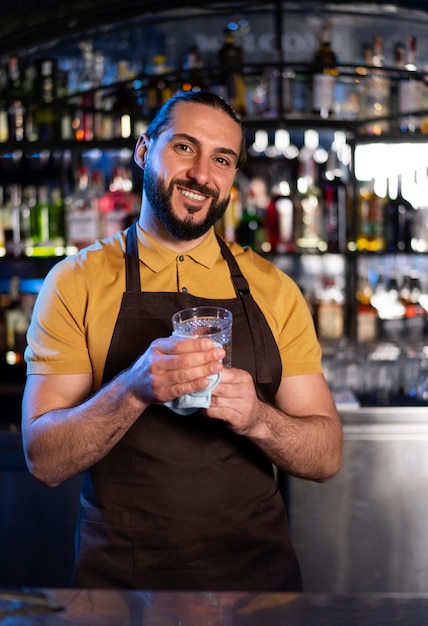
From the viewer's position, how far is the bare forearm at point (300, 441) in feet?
5.00

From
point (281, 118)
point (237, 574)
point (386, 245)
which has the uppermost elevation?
point (281, 118)

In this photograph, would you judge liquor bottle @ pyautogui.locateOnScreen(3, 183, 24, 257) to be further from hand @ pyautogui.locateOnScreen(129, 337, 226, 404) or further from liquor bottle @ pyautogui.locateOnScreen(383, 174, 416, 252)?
hand @ pyautogui.locateOnScreen(129, 337, 226, 404)

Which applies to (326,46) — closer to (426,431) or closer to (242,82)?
(242,82)

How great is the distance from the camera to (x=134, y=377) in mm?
1393

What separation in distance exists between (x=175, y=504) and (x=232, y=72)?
2263 millimetres

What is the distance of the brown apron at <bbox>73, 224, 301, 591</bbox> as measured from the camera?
5.34ft

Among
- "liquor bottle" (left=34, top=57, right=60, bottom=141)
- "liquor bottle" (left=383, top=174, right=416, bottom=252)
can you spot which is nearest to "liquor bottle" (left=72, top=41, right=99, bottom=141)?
"liquor bottle" (left=34, top=57, right=60, bottom=141)

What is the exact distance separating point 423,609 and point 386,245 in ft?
7.52

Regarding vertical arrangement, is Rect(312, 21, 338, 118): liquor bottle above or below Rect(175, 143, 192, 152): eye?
Result: above

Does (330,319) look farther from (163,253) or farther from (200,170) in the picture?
(200,170)

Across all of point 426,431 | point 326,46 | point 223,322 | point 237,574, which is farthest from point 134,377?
point 326,46

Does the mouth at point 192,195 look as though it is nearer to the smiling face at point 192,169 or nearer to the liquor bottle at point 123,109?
the smiling face at point 192,169

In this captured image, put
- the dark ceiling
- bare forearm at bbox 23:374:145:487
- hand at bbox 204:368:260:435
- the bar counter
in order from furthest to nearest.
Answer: the dark ceiling, bare forearm at bbox 23:374:145:487, hand at bbox 204:368:260:435, the bar counter

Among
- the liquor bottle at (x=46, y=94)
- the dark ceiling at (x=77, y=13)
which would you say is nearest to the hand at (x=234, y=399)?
the liquor bottle at (x=46, y=94)
